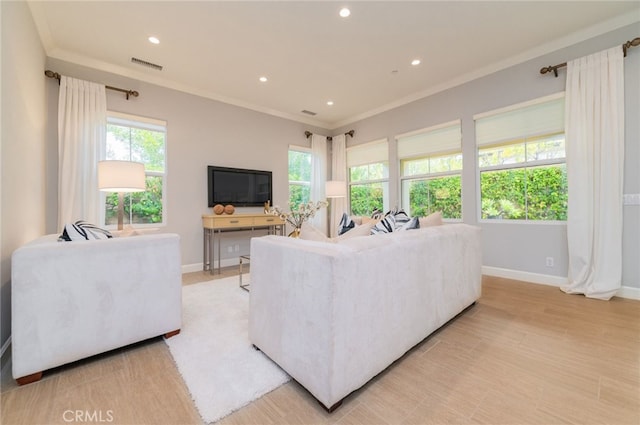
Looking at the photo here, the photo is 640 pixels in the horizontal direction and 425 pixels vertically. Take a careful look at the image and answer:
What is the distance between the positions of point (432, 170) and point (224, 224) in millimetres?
3517

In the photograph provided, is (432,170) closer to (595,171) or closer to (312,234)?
(595,171)

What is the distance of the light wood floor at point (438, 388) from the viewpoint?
122cm

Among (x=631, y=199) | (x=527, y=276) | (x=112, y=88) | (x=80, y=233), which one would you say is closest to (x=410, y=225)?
(x=80, y=233)

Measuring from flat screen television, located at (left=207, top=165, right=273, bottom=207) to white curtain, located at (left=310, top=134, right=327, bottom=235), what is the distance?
108 cm

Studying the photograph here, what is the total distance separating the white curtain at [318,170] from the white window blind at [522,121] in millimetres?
2985

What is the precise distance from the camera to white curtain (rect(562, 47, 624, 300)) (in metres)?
2.71

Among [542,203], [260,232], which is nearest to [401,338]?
[542,203]

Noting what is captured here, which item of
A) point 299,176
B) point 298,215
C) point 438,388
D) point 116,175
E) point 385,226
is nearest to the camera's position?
point 438,388

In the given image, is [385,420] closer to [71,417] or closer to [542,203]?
[71,417]

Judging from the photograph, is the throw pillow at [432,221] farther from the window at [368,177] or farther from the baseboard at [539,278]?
the window at [368,177]

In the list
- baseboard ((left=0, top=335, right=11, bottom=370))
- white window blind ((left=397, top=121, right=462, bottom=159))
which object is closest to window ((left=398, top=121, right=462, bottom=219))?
white window blind ((left=397, top=121, right=462, bottom=159))

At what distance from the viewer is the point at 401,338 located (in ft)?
5.22

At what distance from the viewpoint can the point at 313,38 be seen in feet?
9.62

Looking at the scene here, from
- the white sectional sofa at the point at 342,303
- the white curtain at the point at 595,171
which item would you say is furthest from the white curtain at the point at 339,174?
the white sectional sofa at the point at 342,303
